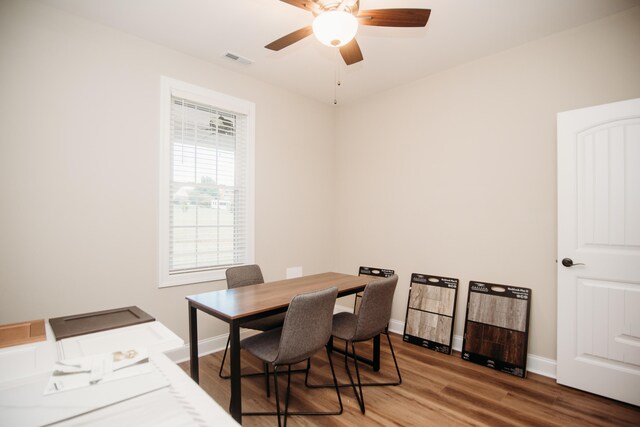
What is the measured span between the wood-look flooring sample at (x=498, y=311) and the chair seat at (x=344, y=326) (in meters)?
1.28

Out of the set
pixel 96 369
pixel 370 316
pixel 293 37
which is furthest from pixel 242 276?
pixel 293 37

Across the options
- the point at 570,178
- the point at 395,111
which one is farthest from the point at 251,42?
the point at 570,178

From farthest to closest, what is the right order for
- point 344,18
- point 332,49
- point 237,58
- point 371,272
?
point 371,272 < point 237,58 < point 332,49 < point 344,18

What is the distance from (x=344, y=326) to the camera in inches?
98.9

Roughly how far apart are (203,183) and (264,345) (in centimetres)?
187

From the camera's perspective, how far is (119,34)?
266cm

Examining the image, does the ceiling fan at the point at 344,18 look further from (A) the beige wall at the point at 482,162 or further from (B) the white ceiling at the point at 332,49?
(A) the beige wall at the point at 482,162

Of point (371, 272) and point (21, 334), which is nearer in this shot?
point (21, 334)

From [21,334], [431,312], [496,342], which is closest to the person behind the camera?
[21,334]

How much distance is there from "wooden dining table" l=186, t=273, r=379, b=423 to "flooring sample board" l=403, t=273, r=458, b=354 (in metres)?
0.93

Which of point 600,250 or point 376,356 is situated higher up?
point 600,250

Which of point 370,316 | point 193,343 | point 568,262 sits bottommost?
point 193,343

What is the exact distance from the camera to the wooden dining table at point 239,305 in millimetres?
1805

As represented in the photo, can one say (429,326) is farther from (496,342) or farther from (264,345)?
(264,345)
